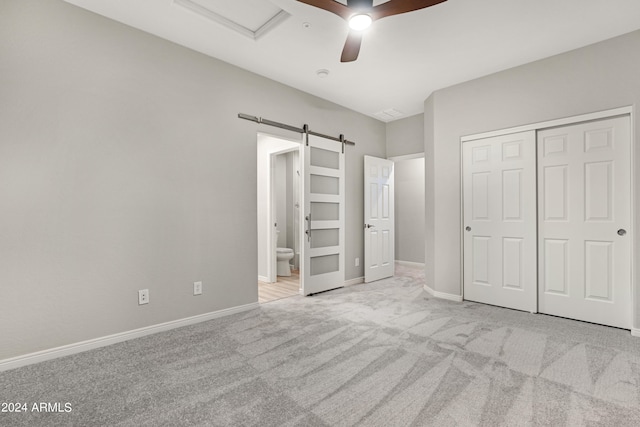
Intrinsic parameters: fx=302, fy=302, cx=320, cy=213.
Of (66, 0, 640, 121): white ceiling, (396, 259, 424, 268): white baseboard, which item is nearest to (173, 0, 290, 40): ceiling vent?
(66, 0, 640, 121): white ceiling

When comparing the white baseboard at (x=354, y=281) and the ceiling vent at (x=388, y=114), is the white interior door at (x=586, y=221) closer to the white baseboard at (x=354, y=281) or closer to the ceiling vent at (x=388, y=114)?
the ceiling vent at (x=388, y=114)

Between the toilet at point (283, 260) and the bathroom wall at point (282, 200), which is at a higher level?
the bathroom wall at point (282, 200)

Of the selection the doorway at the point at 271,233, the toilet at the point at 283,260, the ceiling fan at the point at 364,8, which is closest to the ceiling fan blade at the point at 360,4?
the ceiling fan at the point at 364,8

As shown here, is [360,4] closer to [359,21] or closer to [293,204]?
[359,21]

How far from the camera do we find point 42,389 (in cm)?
195

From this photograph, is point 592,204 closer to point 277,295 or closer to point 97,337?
point 277,295

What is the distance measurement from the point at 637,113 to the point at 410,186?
416 centimetres

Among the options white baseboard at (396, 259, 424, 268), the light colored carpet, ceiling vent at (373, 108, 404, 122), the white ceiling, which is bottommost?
white baseboard at (396, 259, 424, 268)

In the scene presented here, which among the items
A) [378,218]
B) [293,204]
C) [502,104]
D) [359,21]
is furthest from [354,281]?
[359,21]

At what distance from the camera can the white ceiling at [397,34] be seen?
248cm

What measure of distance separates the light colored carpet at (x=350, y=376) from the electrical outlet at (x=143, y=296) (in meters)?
0.33

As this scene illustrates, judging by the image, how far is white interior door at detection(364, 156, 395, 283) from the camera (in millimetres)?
5027

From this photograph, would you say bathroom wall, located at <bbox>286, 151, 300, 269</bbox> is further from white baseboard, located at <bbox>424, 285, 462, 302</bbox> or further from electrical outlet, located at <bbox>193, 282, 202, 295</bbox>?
electrical outlet, located at <bbox>193, 282, 202, 295</bbox>

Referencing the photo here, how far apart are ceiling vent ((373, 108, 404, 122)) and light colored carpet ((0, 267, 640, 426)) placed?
334 centimetres
